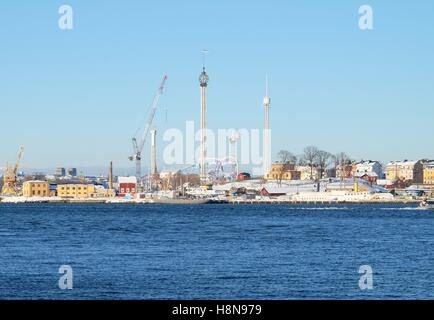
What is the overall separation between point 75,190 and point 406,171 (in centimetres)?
6258

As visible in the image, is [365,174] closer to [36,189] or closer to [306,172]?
[306,172]

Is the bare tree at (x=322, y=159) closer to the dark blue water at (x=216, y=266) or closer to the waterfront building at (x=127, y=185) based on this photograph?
the waterfront building at (x=127, y=185)

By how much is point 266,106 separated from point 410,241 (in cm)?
10028

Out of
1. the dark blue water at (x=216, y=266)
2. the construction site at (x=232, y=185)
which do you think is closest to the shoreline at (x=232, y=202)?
the construction site at (x=232, y=185)

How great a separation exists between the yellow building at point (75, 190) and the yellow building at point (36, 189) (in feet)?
7.23

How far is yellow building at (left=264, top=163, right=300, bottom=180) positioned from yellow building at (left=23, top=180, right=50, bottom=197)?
3847 cm

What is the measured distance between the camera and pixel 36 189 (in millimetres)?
153250

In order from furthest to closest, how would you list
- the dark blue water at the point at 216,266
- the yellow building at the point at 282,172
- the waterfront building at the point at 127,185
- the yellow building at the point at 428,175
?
the waterfront building at the point at 127,185
the yellow building at the point at 428,175
the yellow building at the point at 282,172
the dark blue water at the point at 216,266

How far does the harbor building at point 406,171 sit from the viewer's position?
164500 millimetres

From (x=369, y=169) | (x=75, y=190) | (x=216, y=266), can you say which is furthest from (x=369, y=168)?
(x=216, y=266)

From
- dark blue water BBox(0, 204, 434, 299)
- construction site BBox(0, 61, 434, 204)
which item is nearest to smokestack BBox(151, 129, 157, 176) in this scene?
construction site BBox(0, 61, 434, 204)

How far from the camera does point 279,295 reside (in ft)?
58.8

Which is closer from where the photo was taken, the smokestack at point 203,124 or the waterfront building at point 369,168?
→ the smokestack at point 203,124
